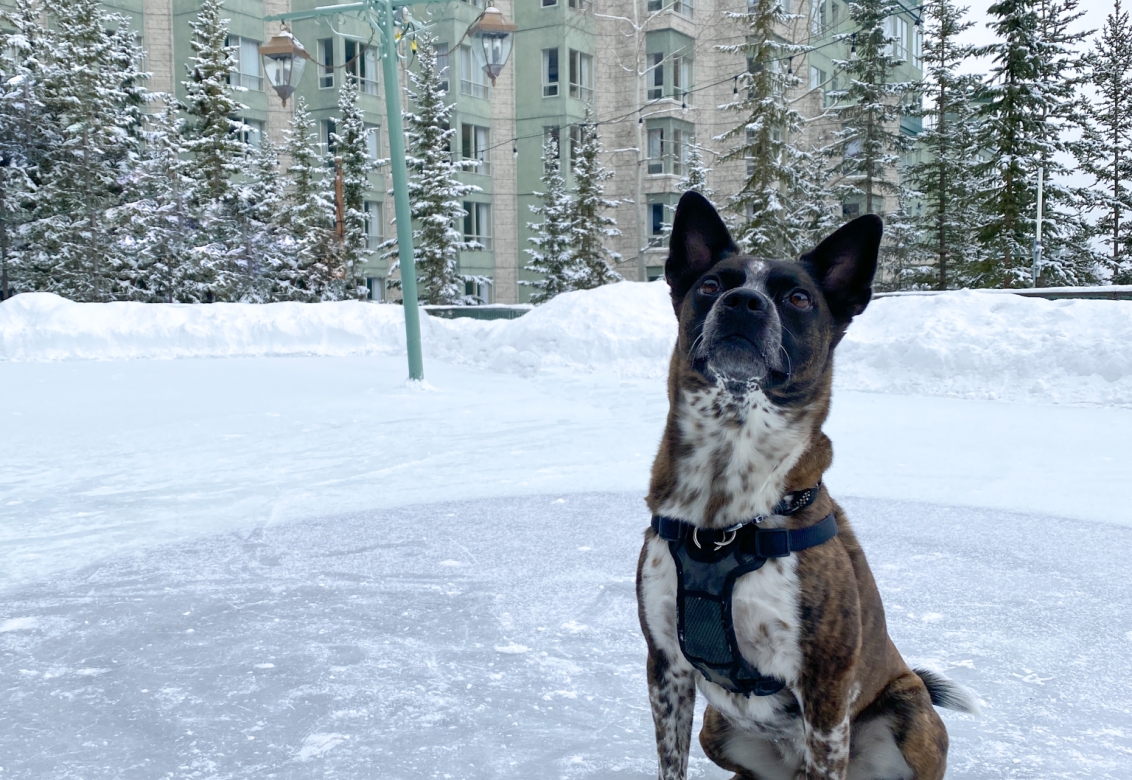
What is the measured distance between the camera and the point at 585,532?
20.0ft

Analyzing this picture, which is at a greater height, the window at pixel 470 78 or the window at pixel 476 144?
the window at pixel 470 78

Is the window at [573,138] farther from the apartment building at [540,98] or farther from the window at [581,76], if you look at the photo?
the window at [581,76]

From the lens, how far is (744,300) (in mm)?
2641

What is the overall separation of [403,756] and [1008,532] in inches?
174

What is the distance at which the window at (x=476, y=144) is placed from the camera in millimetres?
42969

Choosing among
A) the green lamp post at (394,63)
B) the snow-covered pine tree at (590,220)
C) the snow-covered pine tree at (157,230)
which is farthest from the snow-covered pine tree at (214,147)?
the green lamp post at (394,63)

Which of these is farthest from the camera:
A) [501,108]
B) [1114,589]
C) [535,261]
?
[501,108]

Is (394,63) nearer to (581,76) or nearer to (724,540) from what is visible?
(724,540)

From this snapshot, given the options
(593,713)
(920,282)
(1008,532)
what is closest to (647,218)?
(920,282)

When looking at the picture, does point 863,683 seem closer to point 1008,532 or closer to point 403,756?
point 403,756

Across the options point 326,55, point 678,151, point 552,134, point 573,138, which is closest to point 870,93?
point 678,151

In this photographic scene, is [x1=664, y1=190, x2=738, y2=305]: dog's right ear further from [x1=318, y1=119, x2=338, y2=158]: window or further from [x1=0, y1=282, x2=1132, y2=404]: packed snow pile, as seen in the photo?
[x1=318, y1=119, x2=338, y2=158]: window

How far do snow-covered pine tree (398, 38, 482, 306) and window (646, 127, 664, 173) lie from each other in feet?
32.0

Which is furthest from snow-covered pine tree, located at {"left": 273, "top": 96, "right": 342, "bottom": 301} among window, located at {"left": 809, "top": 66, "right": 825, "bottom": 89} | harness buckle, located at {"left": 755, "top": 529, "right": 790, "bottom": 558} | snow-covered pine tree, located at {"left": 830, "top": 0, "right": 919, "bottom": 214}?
harness buckle, located at {"left": 755, "top": 529, "right": 790, "bottom": 558}
